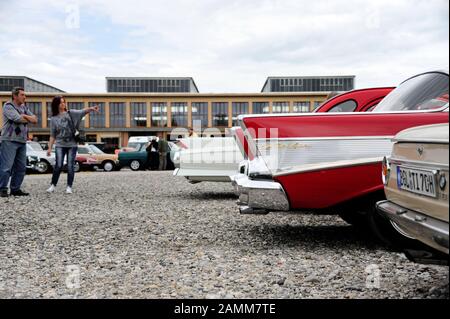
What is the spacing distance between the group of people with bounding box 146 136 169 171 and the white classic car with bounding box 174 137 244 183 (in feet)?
43.3

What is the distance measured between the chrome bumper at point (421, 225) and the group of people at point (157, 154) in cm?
1929

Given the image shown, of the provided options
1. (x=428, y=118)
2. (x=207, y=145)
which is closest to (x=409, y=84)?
(x=428, y=118)

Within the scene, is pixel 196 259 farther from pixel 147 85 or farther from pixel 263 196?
pixel 147 85

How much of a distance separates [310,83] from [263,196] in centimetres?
9431

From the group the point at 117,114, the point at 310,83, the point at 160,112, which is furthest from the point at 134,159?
the point at 310,83

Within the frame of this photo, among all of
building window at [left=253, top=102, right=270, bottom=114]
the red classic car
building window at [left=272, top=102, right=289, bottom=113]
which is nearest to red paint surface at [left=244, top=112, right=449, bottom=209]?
the red classic car

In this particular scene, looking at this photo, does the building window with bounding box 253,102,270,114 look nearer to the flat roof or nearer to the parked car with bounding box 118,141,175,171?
the flat roof

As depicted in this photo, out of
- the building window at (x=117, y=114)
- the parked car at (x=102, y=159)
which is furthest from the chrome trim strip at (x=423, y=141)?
the building window at (x=117, y=114)

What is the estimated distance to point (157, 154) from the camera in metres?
23.2

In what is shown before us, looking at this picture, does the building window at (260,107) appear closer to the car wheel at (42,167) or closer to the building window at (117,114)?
the building window at (117,114)

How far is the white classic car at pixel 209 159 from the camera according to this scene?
8.47 m

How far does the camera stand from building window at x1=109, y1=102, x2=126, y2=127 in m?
86.8
